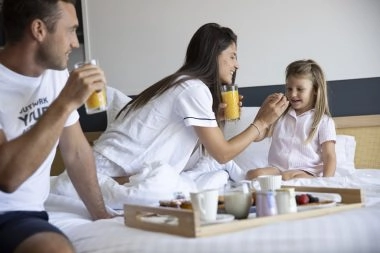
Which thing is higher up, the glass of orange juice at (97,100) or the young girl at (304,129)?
the glass of orange juice at (97,100)

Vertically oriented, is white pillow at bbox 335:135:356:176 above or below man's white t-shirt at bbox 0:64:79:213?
below

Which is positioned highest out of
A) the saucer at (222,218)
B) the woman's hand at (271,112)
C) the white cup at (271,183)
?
the woman's hand at (271,112)

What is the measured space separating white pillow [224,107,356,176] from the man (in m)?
1.13

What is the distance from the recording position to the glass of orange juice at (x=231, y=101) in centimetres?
225

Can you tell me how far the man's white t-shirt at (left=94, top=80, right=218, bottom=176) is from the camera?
6.57 ft

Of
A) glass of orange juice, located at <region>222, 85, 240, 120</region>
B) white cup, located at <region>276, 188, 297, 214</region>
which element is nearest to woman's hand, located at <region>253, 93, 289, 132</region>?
glass of orange juice, located at <region>222, 85, 240, 120</region>

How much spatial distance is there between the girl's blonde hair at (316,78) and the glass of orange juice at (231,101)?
0.50 metres

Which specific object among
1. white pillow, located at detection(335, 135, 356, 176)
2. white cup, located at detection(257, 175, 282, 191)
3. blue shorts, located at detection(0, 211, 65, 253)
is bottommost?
white pillow, located at detection(335, 135, 356, 176)

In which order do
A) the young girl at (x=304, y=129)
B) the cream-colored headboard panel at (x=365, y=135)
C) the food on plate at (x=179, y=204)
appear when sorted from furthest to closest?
1. the cream-colored headboard panel at (x=365, y=135)
2. the young girl at (x=304, y=129)
3. the food on plate at (x=179, y=204)

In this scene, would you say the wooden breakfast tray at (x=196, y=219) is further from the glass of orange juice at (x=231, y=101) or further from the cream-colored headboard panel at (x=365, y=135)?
the cream-colored headboard panel at (x=365, y=135)

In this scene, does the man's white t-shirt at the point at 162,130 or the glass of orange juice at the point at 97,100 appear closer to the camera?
the glass of orange juice at the point at 97,100

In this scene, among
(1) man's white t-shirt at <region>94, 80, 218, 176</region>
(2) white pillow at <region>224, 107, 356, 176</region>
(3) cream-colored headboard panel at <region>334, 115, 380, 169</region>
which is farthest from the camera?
(3) cream-colored headboard panel at <region>334, 115, 380, 169</region>

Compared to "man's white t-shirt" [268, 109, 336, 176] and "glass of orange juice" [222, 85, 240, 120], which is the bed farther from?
"man's white t-shirt" [268, 109, 336, 176]

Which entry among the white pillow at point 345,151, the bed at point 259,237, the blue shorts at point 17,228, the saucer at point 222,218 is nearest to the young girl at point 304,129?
the white pillow at point 345,151
